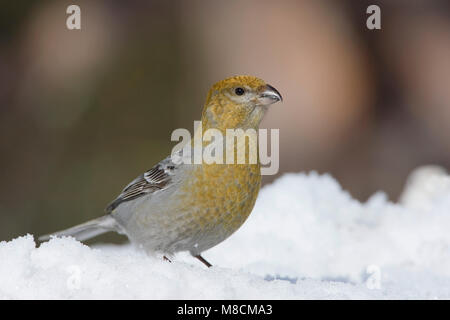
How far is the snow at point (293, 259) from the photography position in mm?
2451

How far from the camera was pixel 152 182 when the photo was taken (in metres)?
3.70

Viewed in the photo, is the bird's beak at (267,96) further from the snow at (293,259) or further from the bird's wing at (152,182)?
the snow at (293,259)

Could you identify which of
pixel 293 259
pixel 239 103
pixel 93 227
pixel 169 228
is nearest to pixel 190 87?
pixel 93 227

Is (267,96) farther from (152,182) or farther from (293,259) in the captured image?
(293,259)

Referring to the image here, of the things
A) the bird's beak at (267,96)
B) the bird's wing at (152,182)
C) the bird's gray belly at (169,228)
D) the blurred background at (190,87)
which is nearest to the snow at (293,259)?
the bird's gray belly at (169,228)

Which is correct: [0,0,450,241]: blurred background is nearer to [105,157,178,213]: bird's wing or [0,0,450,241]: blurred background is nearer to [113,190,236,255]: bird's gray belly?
[105,157,178,213]: bird's wing

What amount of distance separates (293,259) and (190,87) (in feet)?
15.7

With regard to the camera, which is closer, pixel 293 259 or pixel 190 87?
pixel 293 259

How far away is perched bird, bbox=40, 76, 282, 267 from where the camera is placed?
3.26 meters

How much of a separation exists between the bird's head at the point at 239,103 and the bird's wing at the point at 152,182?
1.09 ft

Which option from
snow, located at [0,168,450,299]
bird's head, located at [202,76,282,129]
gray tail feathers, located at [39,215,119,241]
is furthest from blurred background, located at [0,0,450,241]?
bird's head, located at [202,76,282,129]

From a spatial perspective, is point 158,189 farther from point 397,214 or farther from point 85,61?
point 85,61
